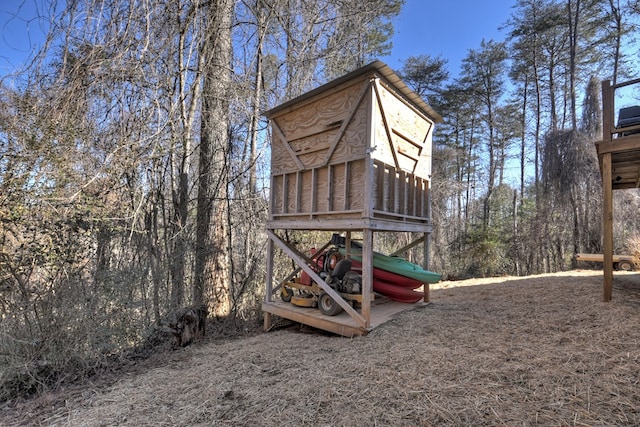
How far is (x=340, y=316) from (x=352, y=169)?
1.95 m

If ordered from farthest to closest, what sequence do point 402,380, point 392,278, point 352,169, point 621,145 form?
1. point 392,278
2. point 352,169
3. point 621,145
4. point 402,380

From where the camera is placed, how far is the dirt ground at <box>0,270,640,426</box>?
181 centimetres

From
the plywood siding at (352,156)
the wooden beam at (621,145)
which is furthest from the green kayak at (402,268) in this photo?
the wooden beam at (621,145)

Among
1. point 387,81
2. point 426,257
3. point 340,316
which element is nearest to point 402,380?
point 340,316

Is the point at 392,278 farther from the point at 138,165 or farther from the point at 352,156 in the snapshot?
the point at 138,165

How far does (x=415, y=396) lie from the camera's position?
6.56 feet

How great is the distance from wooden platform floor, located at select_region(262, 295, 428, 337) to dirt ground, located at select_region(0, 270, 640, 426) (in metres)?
0.17

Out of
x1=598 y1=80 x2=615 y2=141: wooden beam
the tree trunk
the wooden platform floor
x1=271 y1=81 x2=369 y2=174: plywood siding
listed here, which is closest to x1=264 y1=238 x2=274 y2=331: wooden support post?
the wooden platform floor

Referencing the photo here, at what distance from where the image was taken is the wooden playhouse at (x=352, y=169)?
364 centimetres

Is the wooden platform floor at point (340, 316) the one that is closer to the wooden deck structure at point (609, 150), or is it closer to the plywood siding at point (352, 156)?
the plywood siding at point (352, 156)

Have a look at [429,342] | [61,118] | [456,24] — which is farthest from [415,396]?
[456,24]

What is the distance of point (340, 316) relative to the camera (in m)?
4.03

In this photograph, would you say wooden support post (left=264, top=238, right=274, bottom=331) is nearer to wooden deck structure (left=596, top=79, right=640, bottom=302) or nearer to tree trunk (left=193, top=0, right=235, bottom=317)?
tree trunk (left=193, top=0, right=235, bottom=317)

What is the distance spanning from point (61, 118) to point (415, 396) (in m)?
4.68
